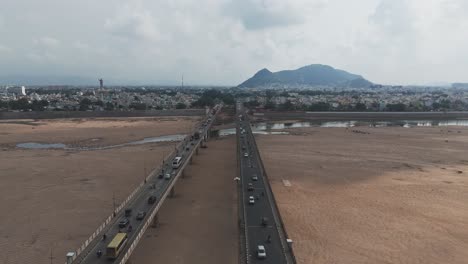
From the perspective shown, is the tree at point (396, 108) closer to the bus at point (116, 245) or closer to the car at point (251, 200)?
the car at point (251, 200)

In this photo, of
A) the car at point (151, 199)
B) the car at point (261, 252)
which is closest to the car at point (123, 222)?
the car at point (151, 199)

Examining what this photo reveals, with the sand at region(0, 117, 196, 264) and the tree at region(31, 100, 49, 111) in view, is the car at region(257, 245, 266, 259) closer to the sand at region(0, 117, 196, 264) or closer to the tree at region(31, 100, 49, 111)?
the sand at region(0, 117, 196, 264)

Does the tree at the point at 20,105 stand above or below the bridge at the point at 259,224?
above

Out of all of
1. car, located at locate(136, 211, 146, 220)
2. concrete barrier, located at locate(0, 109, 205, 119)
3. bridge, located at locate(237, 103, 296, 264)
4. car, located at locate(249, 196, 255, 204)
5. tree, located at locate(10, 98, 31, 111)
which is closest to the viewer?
Answer: bridge, located at locate(237, 103, 296, 264)

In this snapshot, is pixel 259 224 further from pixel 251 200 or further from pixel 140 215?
pixel 140 215

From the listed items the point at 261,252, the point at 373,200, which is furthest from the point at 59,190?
the point at 373,200

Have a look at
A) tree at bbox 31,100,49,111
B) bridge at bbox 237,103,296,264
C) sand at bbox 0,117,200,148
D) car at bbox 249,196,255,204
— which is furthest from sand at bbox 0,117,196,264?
tree at bbox 31,100,49,111
